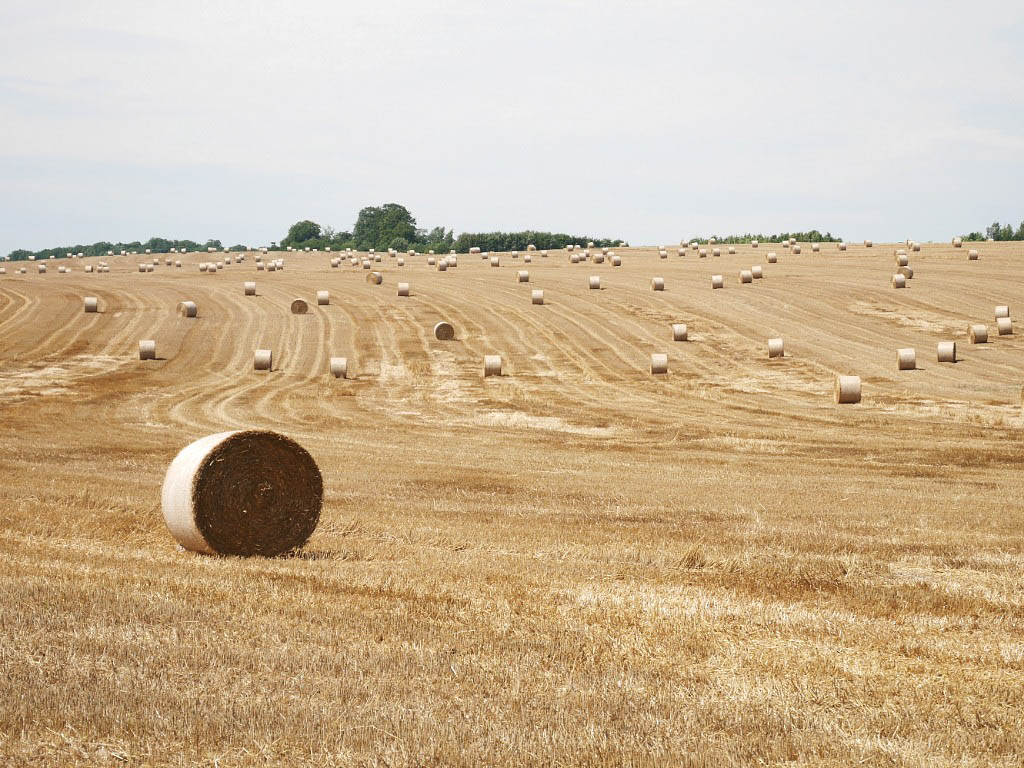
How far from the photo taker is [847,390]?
33094 mm

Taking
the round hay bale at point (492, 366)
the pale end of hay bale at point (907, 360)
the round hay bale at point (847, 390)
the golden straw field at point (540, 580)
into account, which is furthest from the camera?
the round hay bale at point (492, 366)

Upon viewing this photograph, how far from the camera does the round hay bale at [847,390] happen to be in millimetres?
33062

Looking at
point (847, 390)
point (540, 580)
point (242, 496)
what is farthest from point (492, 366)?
point (540, 580)

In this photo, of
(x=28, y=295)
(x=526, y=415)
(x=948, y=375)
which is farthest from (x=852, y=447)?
(x=28, y=295)

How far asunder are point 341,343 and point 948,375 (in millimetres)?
24644

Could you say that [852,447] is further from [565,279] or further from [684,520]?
[565,279]

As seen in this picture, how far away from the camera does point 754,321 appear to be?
5131 cm

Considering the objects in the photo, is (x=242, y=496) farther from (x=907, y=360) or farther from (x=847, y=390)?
(x=907, y=360)

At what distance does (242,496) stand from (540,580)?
433 cm

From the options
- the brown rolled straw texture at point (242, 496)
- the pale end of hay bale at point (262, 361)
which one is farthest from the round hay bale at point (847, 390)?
the brown rolled straw texture at point (242, 496)

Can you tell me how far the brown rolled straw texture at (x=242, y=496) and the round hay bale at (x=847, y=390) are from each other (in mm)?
22276

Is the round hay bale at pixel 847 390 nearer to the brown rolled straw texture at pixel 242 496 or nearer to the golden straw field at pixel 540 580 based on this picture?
the golden straw field at pixel 540 580

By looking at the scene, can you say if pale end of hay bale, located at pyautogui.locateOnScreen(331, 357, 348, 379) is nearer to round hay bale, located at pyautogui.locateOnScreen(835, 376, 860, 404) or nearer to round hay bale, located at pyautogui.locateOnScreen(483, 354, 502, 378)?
round hay bale, located at pyautogui.locateOnScreen(483, 354, 502, 378)

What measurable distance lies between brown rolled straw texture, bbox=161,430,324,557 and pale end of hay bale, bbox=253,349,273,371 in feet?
93.5
